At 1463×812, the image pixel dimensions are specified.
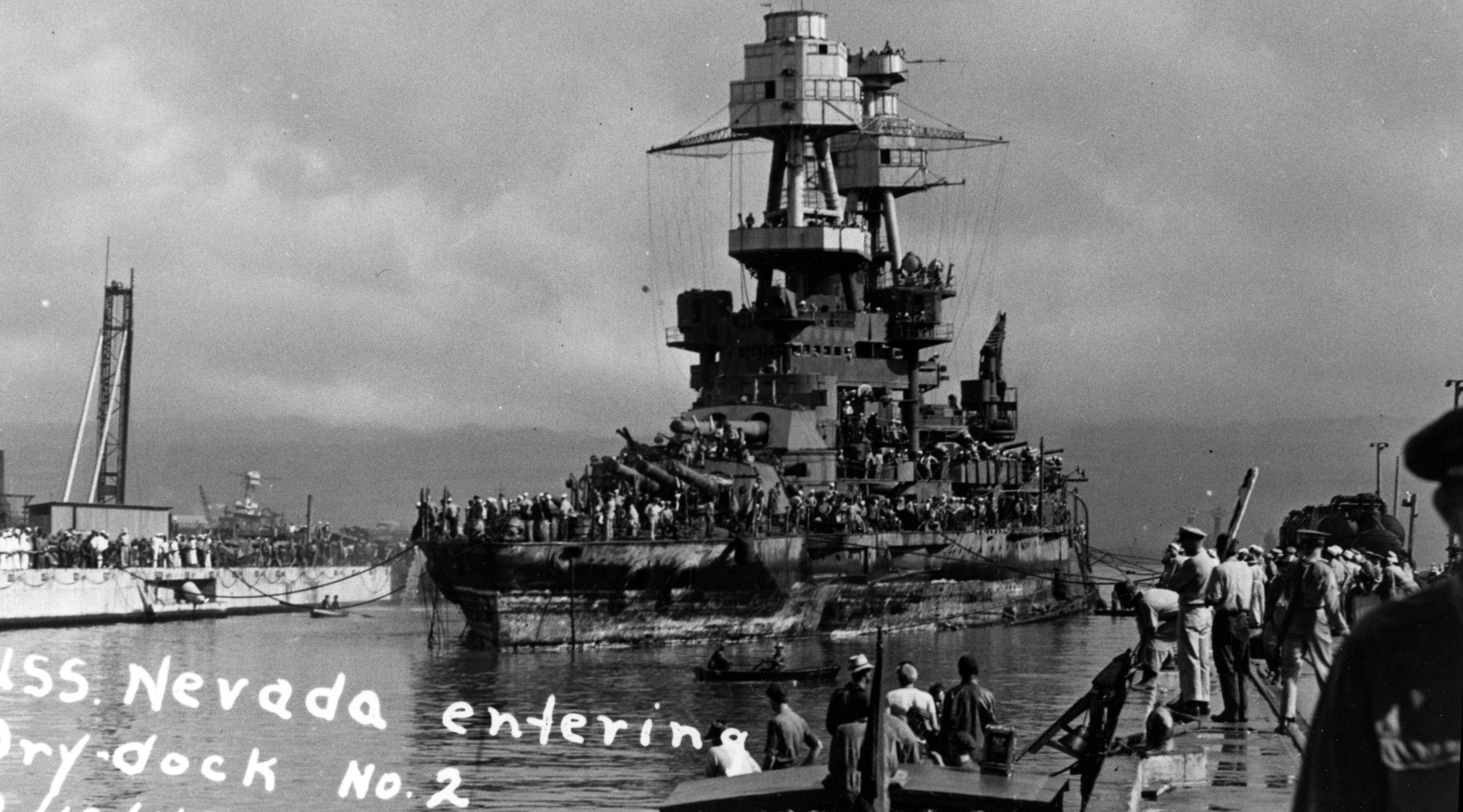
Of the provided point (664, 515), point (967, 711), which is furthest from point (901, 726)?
point (664, 515)

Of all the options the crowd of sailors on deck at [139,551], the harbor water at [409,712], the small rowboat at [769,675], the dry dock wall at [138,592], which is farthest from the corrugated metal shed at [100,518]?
the small rowboat at [769,675]

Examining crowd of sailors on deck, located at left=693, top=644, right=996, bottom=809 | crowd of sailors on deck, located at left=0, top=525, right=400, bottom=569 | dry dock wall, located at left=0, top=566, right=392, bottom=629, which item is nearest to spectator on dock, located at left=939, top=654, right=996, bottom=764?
crowd of sailors on deck, located at left=693, top=644, right=996, bottom=809

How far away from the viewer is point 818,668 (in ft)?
143

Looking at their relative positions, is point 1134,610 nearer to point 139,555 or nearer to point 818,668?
point 818,668

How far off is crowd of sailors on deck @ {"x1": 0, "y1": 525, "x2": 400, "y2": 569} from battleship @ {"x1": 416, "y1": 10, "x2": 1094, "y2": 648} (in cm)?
1744

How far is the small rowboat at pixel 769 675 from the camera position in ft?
128

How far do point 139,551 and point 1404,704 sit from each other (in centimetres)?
7545

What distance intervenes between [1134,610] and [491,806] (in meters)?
11.1

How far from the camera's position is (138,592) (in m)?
72.2

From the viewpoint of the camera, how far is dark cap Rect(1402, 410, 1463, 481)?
258 centimetres

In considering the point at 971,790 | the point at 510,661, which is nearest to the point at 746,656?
the point at 510,661

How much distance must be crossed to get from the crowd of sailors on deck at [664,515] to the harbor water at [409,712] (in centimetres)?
330

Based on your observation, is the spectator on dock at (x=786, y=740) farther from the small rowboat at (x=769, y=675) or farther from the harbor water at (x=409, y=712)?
the small rowboat at (x=769, y=675)

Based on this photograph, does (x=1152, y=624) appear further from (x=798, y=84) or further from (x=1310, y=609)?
(x=798, y=84)
